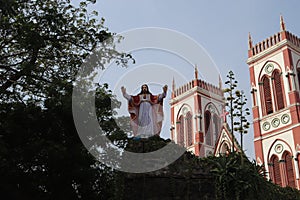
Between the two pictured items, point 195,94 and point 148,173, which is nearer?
point 148,173

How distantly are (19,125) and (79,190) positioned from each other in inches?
80.0

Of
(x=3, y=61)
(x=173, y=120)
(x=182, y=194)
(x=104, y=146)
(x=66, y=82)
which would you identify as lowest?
(x=182, y=194)

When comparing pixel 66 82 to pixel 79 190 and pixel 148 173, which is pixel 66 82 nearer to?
pixel 79 190

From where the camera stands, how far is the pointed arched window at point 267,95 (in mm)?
24797

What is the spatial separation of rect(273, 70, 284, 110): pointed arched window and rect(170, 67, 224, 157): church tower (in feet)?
22.2

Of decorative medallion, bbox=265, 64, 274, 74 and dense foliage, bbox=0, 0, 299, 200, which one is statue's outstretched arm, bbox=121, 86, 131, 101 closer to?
dense foliage, bbox=0, 0, 299, 200

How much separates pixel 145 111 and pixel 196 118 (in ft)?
76.9

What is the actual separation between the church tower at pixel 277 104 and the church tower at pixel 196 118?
19.6 ft

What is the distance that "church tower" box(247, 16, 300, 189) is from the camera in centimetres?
2242

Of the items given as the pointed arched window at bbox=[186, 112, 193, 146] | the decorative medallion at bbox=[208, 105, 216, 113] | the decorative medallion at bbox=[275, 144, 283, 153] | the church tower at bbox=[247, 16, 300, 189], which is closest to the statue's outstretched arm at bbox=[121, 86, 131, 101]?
the church tower at bbox=[247, 16, 300, 189]

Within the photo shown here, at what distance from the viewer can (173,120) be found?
3441cm

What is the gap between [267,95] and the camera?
2517 cm

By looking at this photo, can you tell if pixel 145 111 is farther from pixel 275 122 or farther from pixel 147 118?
pixel 275 122

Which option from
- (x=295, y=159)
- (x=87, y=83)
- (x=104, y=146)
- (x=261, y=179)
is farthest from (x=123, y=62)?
(x=295, y=159)
